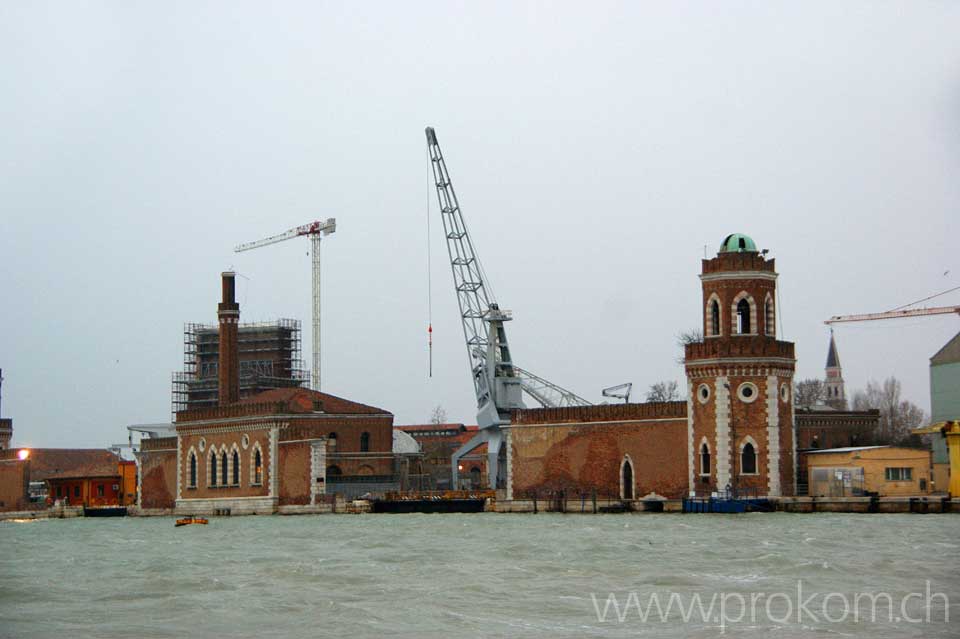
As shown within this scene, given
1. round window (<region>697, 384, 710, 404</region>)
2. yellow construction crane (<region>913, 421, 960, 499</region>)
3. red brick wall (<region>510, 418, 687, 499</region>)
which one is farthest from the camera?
red brick wall (<region>510, 418, 687, 499</region>)

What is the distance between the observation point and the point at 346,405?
8906 cm

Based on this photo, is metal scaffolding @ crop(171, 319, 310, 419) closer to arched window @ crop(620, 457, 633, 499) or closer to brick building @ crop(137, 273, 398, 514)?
brick building @ crop(137, 273, 398, 514)

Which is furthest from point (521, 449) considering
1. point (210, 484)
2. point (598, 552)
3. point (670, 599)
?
point (670, 599)

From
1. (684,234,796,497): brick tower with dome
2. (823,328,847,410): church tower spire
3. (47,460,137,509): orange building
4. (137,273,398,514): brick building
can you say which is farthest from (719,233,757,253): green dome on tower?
(823,328,847,410): church tower spire

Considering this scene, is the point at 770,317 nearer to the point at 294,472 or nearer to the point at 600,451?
the point at 600,451

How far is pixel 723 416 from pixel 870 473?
640 centimetres

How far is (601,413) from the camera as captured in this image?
238 feet

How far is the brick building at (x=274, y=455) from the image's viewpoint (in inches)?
3334

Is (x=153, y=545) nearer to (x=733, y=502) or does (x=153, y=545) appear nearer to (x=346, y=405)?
(x=733, y=502)

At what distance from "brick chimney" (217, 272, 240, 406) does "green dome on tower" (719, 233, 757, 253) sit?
3861 centimetres

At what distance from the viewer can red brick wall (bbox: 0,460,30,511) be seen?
101 metres

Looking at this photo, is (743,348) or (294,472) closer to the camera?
(743,348)

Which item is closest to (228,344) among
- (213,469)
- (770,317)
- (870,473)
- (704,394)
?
(213,469)

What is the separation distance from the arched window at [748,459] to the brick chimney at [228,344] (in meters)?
39.7
